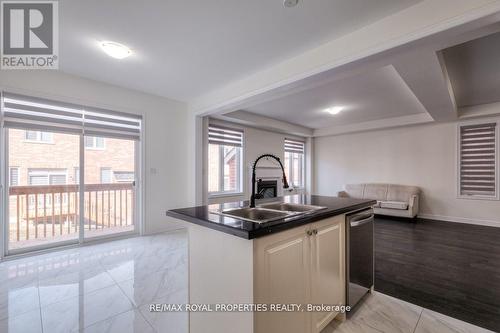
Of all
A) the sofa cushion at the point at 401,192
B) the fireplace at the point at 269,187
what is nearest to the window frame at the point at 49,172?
the fireplace at the point at 269,187

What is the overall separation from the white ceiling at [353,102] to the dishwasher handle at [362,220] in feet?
6.83

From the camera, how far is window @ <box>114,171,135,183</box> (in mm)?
3883

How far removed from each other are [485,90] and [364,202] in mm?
3850

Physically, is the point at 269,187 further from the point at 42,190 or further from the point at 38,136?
the point at 38,136

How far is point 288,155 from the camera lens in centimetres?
714

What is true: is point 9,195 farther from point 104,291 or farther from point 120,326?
point 120,326

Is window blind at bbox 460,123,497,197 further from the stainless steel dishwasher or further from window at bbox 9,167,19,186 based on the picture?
window at bbox 9,167,19,186

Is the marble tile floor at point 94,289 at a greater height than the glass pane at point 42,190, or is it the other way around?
the glass pane at point 42,190

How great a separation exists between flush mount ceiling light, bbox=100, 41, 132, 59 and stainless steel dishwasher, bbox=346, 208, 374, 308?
117 inches

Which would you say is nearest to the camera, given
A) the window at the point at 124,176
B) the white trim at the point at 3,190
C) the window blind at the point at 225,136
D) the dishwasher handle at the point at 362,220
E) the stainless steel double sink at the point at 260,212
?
the stainless steel double sink at the point at 260,212

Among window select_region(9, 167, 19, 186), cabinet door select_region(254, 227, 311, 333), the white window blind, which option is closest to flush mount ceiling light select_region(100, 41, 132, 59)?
the white window blind

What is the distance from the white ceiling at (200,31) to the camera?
195cm

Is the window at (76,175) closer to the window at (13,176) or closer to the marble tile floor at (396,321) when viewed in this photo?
the window at (13,176)

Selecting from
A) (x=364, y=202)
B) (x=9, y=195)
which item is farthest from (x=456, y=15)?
(x=9, y=195)
